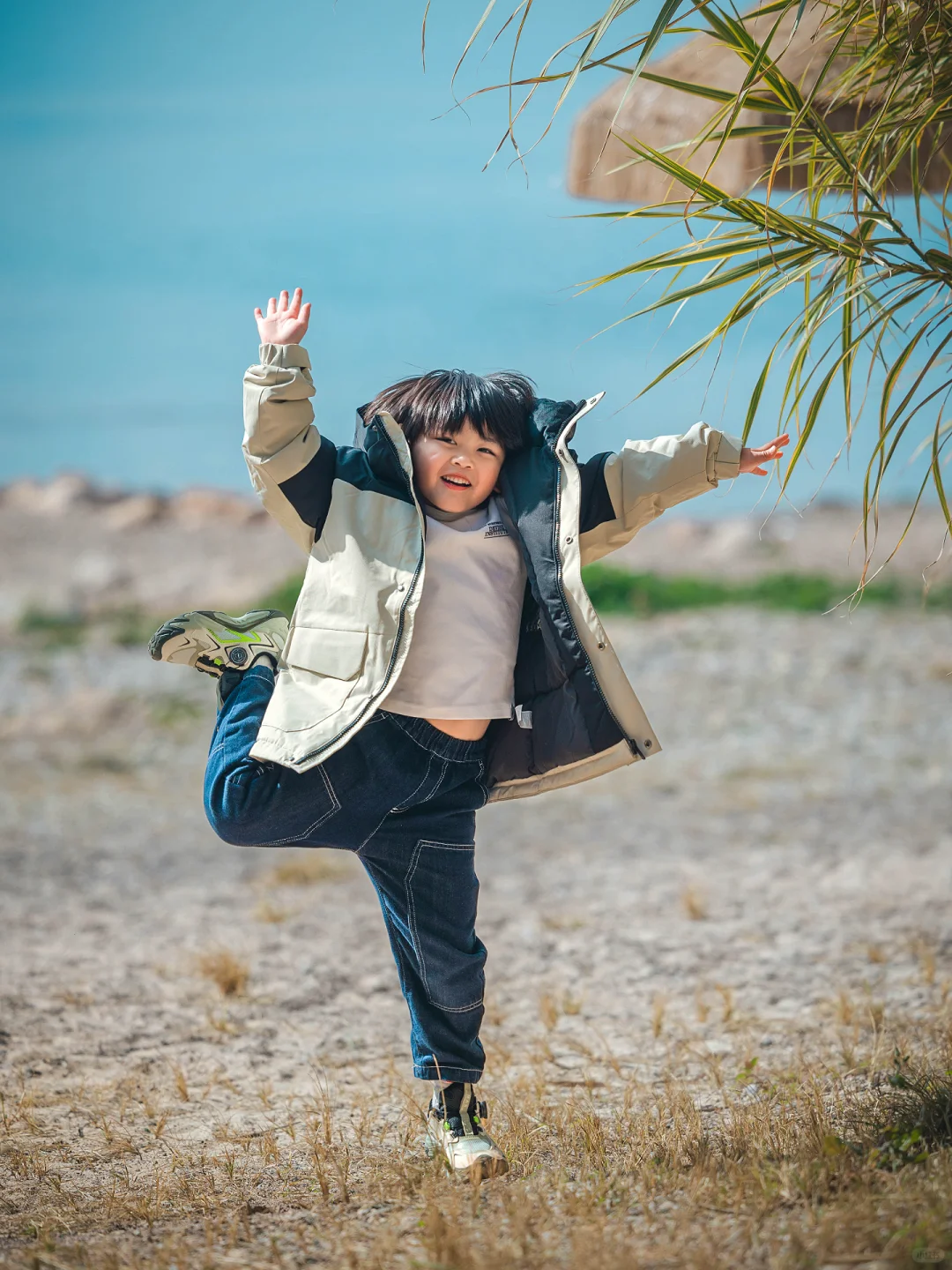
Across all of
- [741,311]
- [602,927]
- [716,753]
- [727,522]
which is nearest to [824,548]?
[727,522]

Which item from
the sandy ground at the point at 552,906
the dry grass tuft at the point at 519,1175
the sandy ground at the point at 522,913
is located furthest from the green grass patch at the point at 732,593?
the dry grass tuft at the point at 519,1175

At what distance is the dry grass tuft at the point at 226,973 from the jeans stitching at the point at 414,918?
5.76ft

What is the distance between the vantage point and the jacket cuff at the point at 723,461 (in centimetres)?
253

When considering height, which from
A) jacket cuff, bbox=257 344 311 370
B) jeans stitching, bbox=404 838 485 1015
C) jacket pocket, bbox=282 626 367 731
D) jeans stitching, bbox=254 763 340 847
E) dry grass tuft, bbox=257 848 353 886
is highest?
jacket cuff, bbox=257 344 311 370

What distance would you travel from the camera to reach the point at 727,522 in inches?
701

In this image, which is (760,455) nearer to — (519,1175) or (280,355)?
(280,355)

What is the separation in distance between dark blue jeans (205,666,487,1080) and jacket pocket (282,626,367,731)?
99 millimetres

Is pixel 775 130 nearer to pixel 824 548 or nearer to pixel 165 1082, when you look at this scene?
pixel 165 1082

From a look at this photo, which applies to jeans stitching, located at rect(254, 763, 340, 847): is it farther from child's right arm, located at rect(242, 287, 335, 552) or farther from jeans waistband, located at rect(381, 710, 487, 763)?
child's right arm, located at rect(242, 287, 335, 552)

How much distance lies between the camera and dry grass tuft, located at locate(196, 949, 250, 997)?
4184mm

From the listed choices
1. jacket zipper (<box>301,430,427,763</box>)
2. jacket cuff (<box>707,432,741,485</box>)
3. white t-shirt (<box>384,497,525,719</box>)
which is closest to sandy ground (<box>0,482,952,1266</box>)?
jacket zipper (<box>301,430,427,763</box>)

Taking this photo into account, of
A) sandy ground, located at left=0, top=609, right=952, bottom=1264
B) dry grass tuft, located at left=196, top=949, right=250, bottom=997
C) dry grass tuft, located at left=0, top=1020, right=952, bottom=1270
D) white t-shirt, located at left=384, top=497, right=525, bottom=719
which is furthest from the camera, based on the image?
dry grass tuft, located at left=196, top=949, right=250, bottom=997

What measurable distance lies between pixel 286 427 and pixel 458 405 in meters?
0.36

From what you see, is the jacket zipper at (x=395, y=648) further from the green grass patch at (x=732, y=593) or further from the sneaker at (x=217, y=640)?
the green grass patch at (x=732, y=593)
